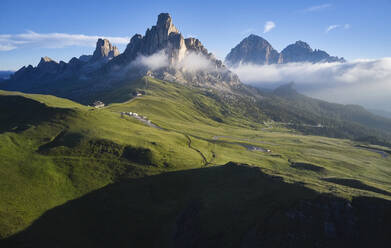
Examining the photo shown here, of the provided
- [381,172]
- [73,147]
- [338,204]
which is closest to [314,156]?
[381,172]

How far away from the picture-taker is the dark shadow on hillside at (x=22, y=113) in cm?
13190

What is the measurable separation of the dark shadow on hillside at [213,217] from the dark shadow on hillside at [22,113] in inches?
2982

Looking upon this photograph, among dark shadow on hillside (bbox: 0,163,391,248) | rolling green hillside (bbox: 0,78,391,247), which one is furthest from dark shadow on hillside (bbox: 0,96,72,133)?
dark shadow on hillside (bbox: 0,163,391,248)

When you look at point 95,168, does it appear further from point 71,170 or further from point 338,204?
point 338,204

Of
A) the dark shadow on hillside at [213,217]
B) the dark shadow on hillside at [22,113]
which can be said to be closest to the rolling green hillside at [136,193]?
the dark shadow on hillside at [213,217]

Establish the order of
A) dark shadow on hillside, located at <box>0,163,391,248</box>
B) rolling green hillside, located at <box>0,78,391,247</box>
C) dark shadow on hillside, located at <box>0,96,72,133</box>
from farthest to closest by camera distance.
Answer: dark shadow on hillside, located at <box>0,96,72,133</box> → rolling green hillside, located at <box>0,78,391,247</box> → dark shadow on hillside, located at <box>0,163,391,248</box>

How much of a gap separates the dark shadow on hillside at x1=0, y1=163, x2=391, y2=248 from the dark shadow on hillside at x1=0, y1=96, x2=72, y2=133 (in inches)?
2982

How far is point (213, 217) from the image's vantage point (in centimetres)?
6844

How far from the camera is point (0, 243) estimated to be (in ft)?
203

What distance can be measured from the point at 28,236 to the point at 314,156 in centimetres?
20176

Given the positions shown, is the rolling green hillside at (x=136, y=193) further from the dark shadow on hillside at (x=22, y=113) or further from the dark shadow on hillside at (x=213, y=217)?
the dark shadow on hillside at (x=22, y=113)

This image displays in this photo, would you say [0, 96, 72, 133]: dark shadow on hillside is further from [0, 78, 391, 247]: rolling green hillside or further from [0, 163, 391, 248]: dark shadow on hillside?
[0, 163, 391, 248]: dark shadow on hillside

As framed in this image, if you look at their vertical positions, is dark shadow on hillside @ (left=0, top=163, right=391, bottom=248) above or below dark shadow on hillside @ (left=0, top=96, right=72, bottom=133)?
below

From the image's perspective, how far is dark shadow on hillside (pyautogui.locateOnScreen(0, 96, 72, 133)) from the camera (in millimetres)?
131900
